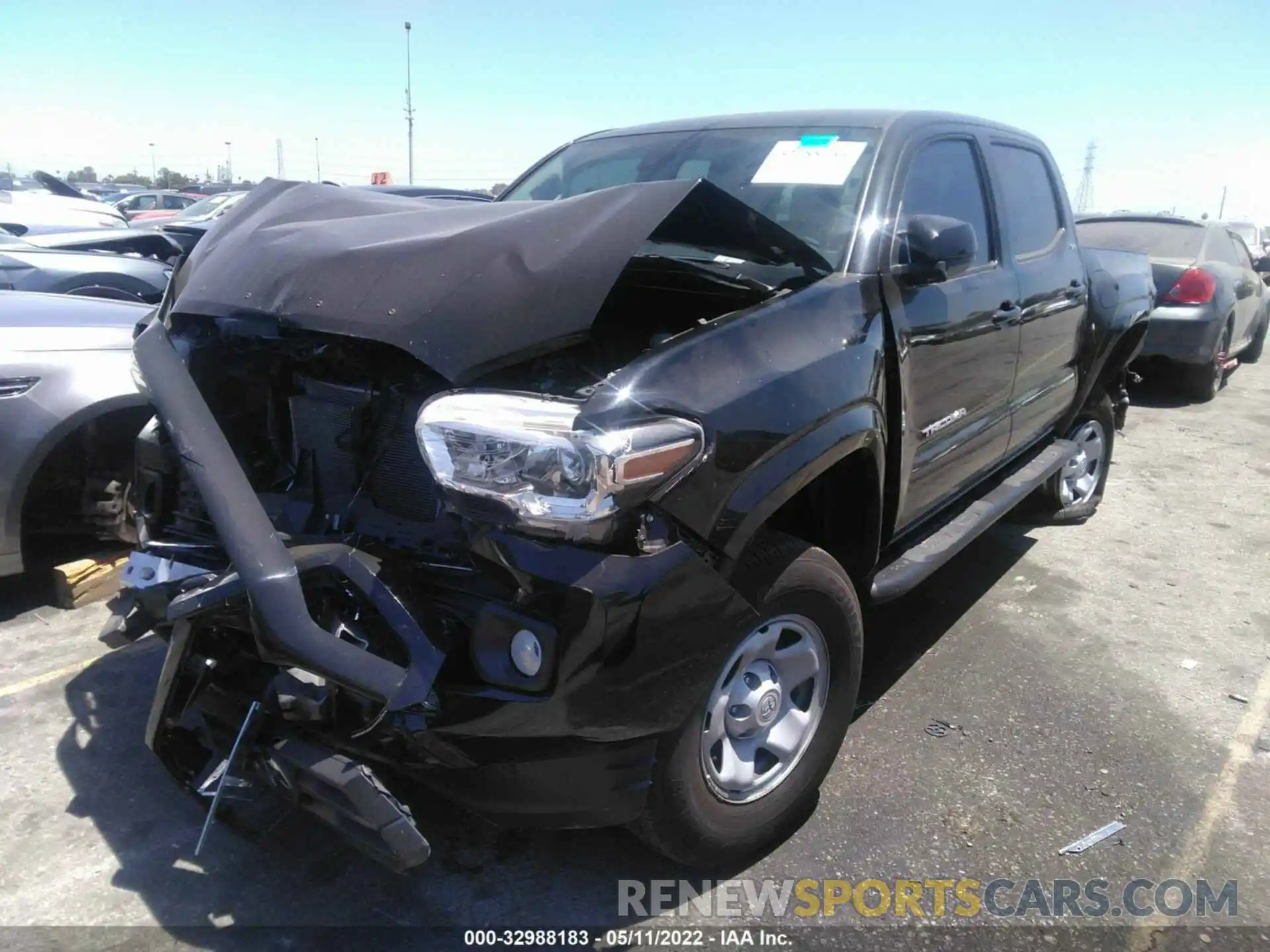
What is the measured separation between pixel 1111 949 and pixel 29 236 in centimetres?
1088

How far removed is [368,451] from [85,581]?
2.48 metres

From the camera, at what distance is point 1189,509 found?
5965mm

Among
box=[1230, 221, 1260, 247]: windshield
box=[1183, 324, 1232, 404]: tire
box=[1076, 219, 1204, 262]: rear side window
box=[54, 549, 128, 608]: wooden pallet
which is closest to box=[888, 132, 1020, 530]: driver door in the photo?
box=[54, 549, 128, 608]: wooden pallet

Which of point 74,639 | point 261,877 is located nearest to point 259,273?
point 261,877

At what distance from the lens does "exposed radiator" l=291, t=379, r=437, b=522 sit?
230cm

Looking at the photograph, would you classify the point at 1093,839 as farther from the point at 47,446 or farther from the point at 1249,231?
the point at 1249,231

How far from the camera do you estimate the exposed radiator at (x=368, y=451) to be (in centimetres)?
230

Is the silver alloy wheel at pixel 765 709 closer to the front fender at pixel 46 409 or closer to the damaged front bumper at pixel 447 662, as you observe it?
the damaged front bumper at pixel 447 662

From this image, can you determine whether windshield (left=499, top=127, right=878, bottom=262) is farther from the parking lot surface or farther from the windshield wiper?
the parking lot surface

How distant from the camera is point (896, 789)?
3004 millimetres

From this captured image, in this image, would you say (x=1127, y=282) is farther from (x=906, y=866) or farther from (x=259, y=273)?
(x=259, y=273)

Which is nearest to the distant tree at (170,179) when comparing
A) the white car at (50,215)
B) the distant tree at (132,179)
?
the distant tree at (132,179)

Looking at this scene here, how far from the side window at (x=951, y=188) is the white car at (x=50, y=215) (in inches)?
375

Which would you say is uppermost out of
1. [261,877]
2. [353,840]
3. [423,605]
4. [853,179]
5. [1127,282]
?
[853,179]
